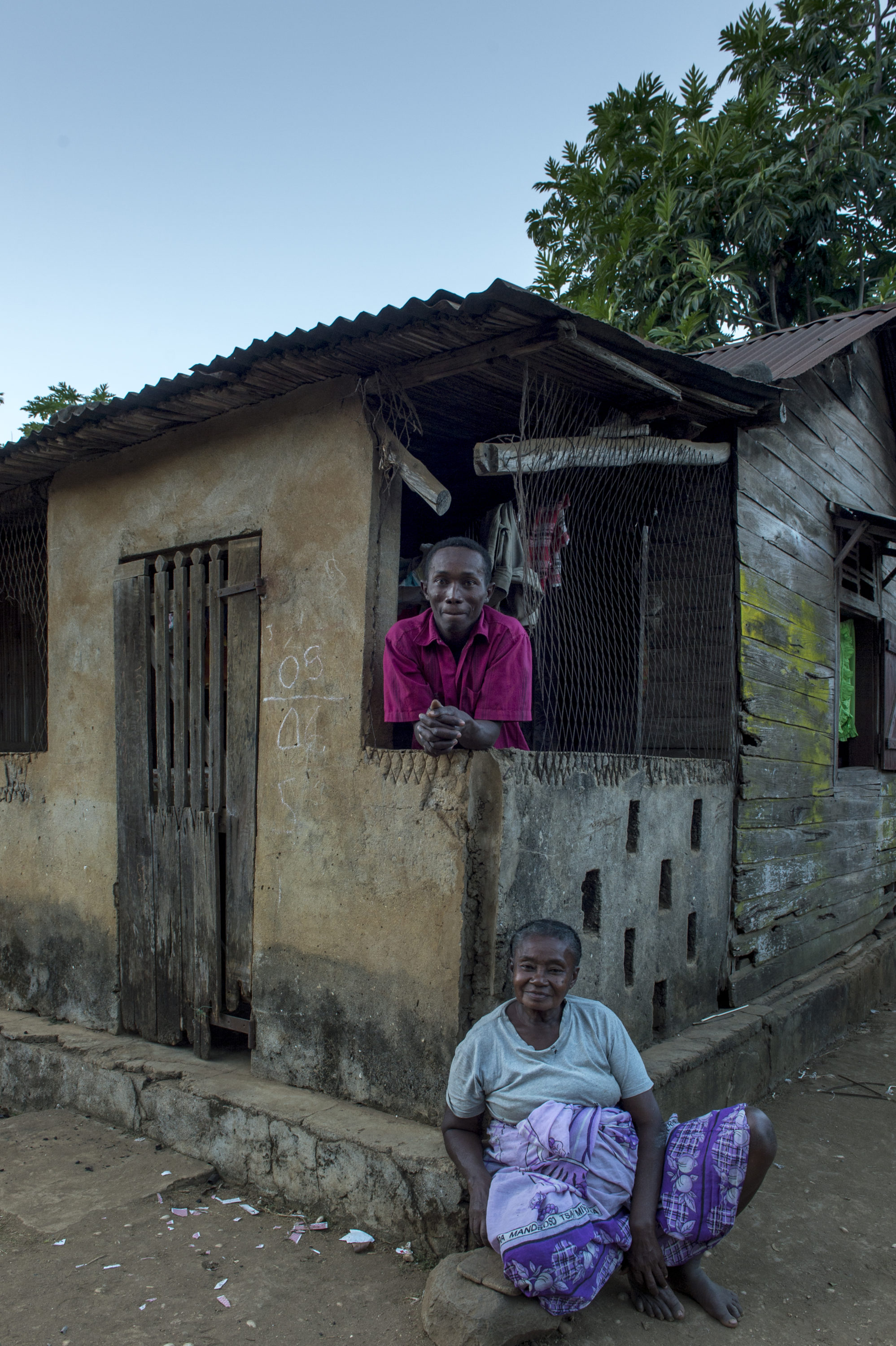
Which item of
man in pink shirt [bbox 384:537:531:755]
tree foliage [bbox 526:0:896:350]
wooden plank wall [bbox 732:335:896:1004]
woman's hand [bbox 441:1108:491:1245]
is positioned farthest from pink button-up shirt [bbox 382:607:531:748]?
tree foliage [bbox 526:0:896:350]

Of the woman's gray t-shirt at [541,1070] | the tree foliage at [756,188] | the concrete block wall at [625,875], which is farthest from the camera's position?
the tree foliage at [756,188]

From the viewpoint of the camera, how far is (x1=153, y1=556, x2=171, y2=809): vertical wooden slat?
419 cm

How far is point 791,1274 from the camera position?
2943 millimetres

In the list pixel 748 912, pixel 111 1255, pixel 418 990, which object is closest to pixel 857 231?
pixel 748 912

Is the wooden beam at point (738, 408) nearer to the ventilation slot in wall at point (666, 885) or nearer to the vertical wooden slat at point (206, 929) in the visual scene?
the ventilation slot in wall at point (666, 885)

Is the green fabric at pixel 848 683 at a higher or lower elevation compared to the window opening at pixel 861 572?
lower

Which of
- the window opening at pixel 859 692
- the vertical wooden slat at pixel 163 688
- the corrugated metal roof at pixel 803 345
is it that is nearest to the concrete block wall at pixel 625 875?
the vertical wooden slat at pixel 163 688

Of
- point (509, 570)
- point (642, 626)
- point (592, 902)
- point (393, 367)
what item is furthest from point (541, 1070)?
point (642, 626)

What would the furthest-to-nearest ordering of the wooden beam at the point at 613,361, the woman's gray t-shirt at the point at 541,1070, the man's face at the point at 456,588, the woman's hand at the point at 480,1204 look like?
the man's face at the point at 456,588, the wooden beam at the point at 613,361, the woman's gray t-shirt at the point at 541,1070, the woman's hand at the point at 480,1204

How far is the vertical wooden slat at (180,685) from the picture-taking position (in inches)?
163

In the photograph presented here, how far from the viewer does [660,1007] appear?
13.2 ft

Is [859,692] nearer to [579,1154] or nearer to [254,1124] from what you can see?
[579,1154]

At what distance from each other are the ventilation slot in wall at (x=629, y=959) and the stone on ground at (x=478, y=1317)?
144cm

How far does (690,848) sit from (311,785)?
1.86 meters
